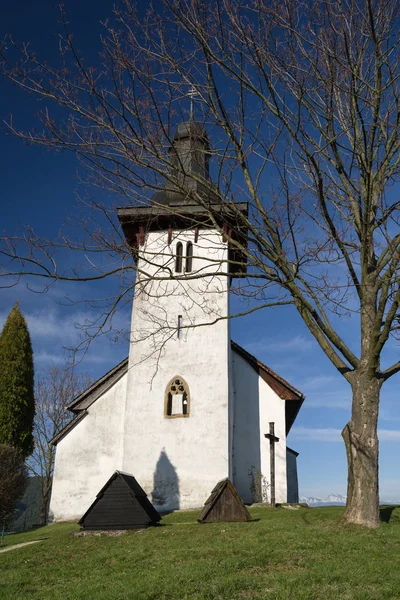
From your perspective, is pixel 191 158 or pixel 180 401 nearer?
pixel 191 158

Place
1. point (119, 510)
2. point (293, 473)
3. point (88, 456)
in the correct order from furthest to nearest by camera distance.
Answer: point (293, 473)
point (88, 456)
point (119, 510)

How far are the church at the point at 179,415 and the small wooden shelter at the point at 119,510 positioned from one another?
4799mm

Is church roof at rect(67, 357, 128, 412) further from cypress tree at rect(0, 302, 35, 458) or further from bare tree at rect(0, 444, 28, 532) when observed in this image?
cypress tree at rect(0, 302, 35, 458)

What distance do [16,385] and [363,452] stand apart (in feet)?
63.6

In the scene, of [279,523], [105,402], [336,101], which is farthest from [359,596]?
[105,402]

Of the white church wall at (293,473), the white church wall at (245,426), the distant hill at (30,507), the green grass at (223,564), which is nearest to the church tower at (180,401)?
the white church wall at (245,426)

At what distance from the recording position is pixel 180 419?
723 inches

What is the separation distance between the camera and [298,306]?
10.9 metres

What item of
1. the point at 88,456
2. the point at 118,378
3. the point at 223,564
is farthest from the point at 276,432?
the point at 223,564

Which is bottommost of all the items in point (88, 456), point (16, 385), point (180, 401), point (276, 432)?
point (88, 456)

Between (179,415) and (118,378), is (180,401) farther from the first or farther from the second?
(118,378)

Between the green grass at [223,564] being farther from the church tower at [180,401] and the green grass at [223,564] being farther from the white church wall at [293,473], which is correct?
the white church wall at [293,473]

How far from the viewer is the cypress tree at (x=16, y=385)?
24.2m

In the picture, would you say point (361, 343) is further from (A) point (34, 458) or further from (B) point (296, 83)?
(A) point (34, 458)
